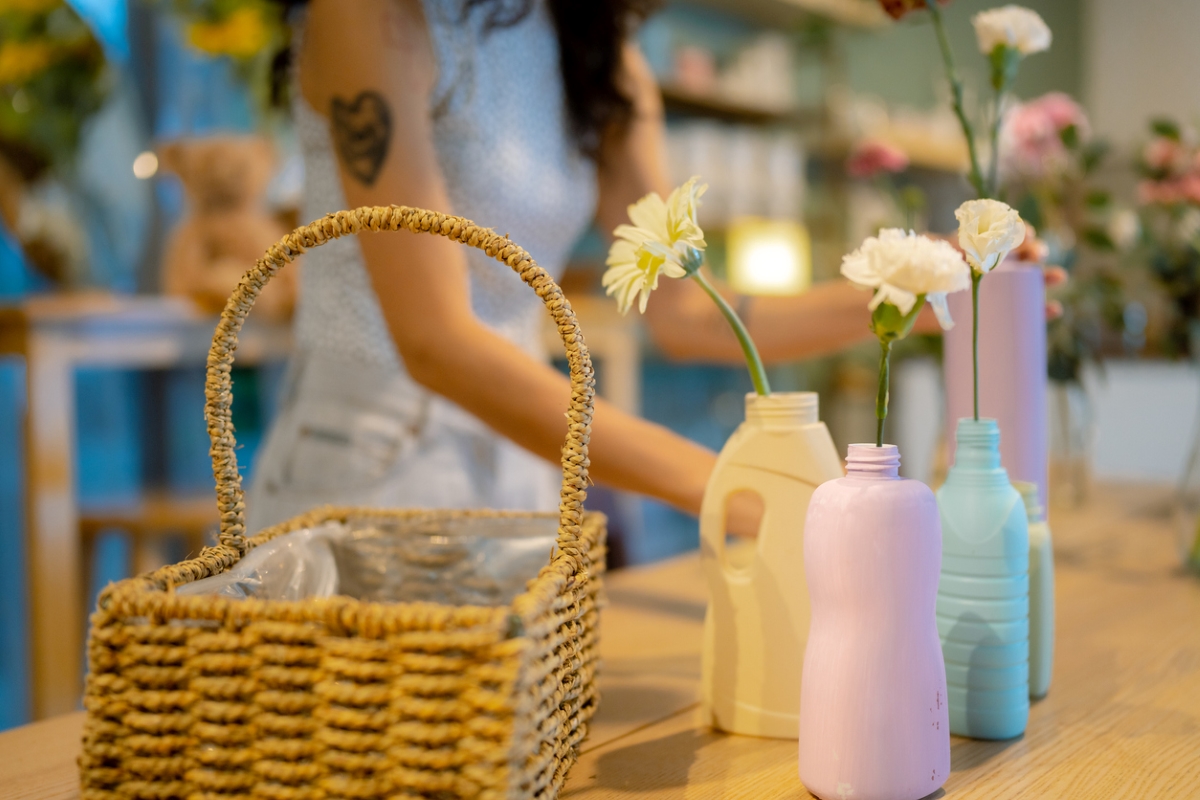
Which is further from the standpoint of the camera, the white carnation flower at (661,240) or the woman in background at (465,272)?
the woman in background at (465,272)

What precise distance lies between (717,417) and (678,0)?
1.51 metres

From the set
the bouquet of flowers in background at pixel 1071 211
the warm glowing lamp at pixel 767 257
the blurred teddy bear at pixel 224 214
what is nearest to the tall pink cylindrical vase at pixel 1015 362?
the bouquet of flowers in background at pixel 1071 211

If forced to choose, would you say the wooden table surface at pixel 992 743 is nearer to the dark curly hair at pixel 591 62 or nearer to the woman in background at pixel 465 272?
the woman in background at pixel 465 272

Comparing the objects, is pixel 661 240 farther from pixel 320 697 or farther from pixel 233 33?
pixel 233 33

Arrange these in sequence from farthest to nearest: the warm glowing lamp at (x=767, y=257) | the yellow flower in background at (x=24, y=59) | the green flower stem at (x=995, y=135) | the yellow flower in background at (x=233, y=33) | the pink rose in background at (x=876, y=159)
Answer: the warm glowing lamp at (x=767, y=257), the yellow flower in background at (x=233, y=33), the yellow flower in background at (x=24, y=59), the pink rose in background at (x=876, y=159), the green flower stem at (x=995, y=135)

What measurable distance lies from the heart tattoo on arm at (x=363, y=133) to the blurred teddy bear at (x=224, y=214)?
955 mm

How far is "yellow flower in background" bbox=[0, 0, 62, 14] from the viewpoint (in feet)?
5.80

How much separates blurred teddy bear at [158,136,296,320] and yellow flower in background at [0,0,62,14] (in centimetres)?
33

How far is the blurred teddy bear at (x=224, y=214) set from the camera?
5.79 feet

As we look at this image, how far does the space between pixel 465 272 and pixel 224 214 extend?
117 cm

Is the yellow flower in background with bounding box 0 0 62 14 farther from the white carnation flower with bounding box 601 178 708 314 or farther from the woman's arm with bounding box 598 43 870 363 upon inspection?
the white carnation flower with bounding box 601 178 708 314

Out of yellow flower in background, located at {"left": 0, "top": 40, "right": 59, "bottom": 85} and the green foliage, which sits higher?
yellow flower in background, located at {"left": 0, "top": 40, "right": 59, "bottom": 85}

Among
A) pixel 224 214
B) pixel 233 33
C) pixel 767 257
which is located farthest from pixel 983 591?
pixel 767 257

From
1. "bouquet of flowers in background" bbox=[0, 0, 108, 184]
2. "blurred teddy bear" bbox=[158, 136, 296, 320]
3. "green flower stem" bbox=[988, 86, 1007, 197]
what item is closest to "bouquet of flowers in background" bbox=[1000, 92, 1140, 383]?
"green flower stem" bbox=[988, 86, 1007, 197]
